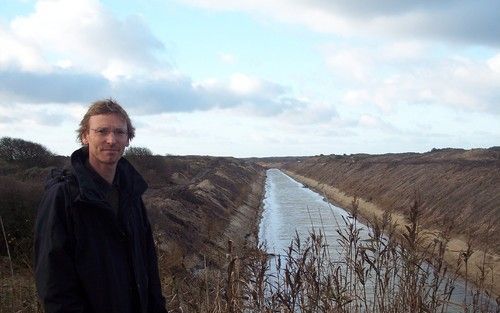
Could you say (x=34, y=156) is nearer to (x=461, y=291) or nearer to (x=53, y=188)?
(x=461, y=291)

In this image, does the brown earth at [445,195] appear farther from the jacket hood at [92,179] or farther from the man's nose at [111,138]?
the man's nose at [111,138]

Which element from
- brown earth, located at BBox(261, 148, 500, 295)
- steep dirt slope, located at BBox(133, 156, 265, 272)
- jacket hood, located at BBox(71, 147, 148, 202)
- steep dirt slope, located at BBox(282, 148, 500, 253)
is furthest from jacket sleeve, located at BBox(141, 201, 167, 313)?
steep dirt slope, located at BBox(282, 148, 500, 253)

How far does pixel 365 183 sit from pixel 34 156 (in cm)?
2556

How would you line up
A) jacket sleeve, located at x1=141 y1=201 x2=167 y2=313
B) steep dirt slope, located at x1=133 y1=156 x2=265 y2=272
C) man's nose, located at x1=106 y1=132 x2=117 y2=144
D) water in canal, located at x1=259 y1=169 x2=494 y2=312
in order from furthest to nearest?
water in canal, located at x1=259 y1=169 x2=494 y2=312
steep dirt slope, located at x1=133 y1=156 x2=265 y2=272
jacket sleeve, located at x1=141 y1=201 x2=167 y2=313
man's nose, located at x1=106 y1=132 x2=117 y2=144

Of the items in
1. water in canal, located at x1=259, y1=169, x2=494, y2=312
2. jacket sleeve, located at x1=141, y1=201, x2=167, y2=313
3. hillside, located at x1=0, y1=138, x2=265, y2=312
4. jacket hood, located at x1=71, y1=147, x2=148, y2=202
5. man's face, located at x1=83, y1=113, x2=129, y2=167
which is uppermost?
man's face, located at x1=83, y1=113, x2=129, y2=167

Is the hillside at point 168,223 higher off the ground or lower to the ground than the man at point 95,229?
lower

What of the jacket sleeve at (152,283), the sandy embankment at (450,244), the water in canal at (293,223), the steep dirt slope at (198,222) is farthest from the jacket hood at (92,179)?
the water in canal at (293,223)

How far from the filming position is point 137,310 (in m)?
3.21

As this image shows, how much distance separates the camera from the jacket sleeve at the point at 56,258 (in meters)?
2.76

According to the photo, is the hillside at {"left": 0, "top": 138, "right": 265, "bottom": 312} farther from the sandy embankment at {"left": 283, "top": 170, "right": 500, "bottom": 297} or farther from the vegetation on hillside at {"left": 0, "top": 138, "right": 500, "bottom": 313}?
the sandy embankment at {"left": 283, "top": 170, "right": 500, "bottom": 297}

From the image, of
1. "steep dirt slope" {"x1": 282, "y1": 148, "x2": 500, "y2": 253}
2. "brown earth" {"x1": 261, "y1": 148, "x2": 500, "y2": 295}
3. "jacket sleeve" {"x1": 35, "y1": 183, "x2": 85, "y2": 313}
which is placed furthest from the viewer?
"steep dirt slope" {"x1": 282, "y1": 148, "x2": 500, "y2": 253}

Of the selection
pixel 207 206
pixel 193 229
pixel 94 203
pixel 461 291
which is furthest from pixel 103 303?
pixel 207 206

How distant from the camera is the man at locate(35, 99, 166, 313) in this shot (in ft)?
9.14

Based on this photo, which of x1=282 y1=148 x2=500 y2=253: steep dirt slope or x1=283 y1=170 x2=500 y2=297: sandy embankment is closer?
x1=283 y1=170 x2=500 y2=297: sandy embankment
